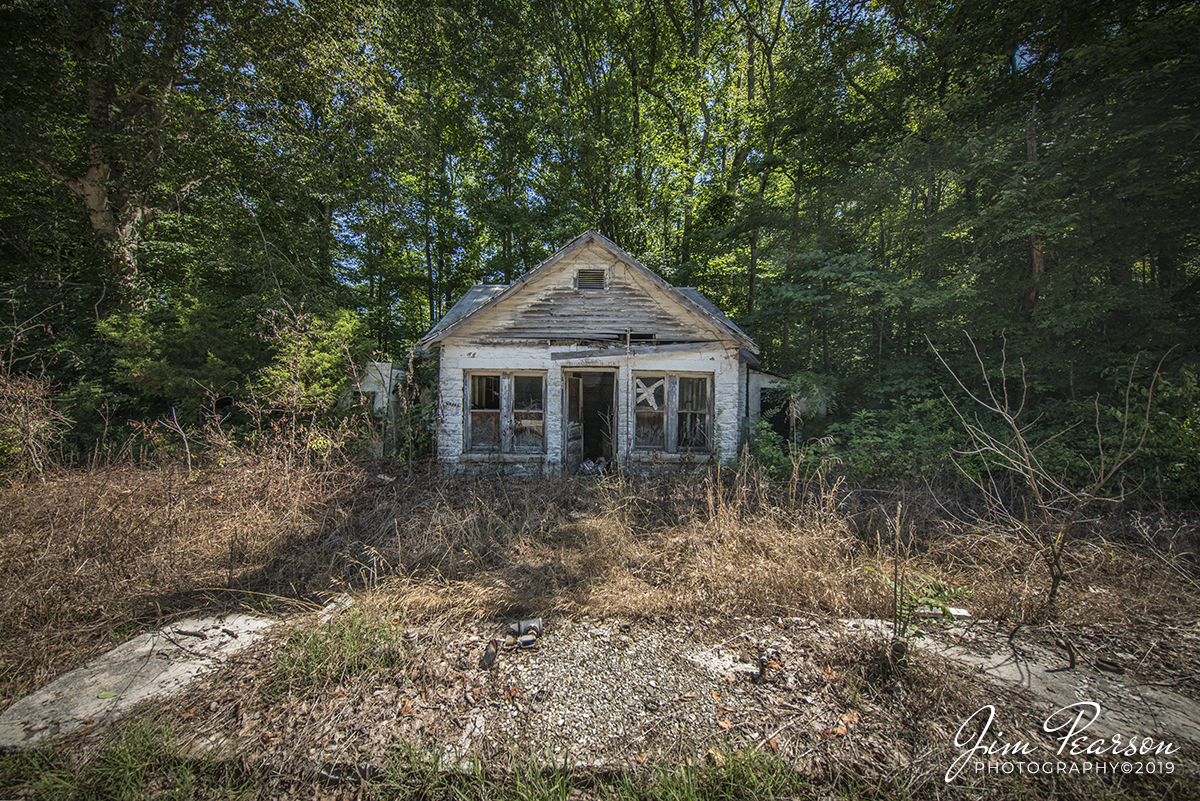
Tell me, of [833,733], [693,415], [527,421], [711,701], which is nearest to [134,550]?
[711,701]

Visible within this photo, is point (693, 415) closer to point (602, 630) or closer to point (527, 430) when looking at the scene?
point (527, 430)

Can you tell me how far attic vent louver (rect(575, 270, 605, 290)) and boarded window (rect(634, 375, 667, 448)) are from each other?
223 centimetres

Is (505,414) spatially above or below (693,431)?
above

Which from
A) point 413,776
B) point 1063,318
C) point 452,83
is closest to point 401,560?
point 413,776

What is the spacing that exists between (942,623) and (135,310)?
15949 millimetres

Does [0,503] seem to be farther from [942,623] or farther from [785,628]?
[942,623]

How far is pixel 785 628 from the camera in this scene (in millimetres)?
3270

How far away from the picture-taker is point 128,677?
2.77 meters

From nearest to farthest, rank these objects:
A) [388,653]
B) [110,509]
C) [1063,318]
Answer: [388,653]
[110,509]
[1063,318]

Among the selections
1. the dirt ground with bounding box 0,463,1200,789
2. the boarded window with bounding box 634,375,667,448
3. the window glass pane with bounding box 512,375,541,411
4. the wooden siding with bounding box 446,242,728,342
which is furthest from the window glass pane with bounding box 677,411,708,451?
the dirt ground with bounding box 0,463,1200,789

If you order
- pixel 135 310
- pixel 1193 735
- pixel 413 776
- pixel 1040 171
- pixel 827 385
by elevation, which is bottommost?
pixel 413 776

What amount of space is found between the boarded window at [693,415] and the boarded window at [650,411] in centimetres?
42

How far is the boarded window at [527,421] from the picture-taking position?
8.78 meters
